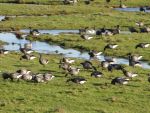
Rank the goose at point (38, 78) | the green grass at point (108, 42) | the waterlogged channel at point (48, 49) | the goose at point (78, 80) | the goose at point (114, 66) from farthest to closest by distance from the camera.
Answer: the green grass at point (108, 42) < the waterlogged channel at point (48, 49) < the goose at point (114, 66) < the goose at point (38, 78) < the goose at point (78, 80)

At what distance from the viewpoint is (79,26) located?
62.3m

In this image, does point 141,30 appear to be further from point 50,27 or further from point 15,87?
point 15,87

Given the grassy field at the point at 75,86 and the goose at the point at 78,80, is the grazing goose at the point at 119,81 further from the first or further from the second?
the goose at the point at 78,80

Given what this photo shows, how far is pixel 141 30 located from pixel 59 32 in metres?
9.76

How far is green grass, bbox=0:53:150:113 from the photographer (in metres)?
26.9

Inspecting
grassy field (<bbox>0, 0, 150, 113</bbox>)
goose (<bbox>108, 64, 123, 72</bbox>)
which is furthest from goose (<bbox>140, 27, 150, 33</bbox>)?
goose (<bbox>108, 64, 123, 72</bbox>)

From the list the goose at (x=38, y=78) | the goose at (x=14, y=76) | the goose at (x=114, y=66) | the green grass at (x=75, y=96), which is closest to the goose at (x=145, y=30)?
the goose at (x=114, y=66)

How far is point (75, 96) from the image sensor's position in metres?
29.2

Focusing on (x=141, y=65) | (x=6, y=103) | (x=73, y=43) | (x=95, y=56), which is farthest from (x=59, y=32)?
(x=6, y=103)

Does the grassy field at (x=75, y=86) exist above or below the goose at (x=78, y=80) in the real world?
below

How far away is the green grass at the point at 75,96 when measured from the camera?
88.2 feet

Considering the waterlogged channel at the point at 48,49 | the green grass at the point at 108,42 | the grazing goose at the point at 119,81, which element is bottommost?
the waterlogged channel at the point at 48,49

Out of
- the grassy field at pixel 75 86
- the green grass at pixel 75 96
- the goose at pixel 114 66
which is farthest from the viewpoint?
the goose at pixel 114 66

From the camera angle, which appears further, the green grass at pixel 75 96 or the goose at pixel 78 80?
the goose at pixel 78 80
